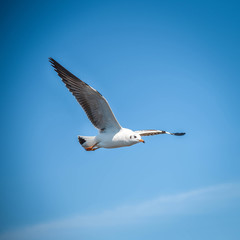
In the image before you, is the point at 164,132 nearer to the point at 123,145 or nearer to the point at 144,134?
the point at 144,134

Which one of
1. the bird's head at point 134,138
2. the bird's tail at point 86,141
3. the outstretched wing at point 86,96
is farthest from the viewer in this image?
the bird's tail at point 86,141

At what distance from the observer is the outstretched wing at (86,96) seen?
10695 mm

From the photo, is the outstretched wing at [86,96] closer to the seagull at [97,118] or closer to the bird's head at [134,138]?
the seagull at [97,118]

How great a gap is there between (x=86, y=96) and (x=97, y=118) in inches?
37.7

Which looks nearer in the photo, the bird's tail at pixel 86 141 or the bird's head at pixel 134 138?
the bird's head at pixel 134 138

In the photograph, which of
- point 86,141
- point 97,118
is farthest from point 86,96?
point 86,141

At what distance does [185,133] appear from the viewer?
15062mm

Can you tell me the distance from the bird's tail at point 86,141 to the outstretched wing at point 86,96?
0.86 m

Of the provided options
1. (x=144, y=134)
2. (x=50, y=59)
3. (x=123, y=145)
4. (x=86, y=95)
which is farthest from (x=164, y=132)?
(x=50, y=59)

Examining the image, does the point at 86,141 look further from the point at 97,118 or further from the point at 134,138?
the point at 134,138

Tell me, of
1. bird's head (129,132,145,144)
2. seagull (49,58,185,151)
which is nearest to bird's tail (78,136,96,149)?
seagull (49,58,185,151)

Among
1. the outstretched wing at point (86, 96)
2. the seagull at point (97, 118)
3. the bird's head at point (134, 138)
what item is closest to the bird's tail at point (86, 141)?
the seagull at point (97, 118)

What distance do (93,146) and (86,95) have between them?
1.87 meters

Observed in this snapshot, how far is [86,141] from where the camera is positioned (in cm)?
1155
